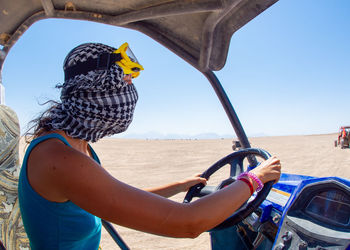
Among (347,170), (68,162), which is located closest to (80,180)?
(68,162)

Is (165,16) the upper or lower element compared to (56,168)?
upper

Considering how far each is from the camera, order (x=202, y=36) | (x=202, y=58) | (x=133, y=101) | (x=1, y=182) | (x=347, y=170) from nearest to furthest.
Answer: (x=133, y=101), (x=1, y=182), (x=202, y=36), (x=202, y=58), (x=347, y=170)

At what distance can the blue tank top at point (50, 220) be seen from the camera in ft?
3.78

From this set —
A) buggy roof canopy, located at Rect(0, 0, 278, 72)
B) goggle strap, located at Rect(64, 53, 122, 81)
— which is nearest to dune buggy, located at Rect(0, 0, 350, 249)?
buggy roof canopy, located at Rect(0, 0, 278, 72)

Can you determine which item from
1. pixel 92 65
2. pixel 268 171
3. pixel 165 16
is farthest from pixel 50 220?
pixel 165 16

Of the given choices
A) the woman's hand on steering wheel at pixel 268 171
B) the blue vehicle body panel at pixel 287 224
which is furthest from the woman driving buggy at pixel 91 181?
the blue vehicle body panel at pixel 287 224

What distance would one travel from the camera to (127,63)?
1391 millimetres

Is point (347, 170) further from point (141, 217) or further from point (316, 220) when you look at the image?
point (141, 217)

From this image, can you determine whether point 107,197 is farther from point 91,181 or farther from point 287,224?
point 287,224

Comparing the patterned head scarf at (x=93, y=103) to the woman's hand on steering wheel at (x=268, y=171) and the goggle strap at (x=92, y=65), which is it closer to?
the goggle strap at (x=92, y=65)

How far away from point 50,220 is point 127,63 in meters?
0.84

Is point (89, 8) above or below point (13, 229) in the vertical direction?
above

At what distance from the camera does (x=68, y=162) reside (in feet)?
3.33

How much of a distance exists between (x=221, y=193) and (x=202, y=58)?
4.51 feet
